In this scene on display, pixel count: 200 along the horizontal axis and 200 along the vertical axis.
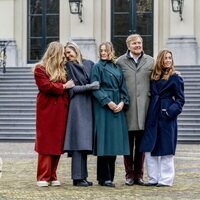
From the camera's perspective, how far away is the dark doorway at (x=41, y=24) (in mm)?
27953

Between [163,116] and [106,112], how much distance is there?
78 cm

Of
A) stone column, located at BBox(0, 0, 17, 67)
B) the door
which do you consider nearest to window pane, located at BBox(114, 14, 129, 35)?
the door

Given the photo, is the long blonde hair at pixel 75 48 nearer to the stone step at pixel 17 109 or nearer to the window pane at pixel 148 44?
the stone step at pixel 17 109

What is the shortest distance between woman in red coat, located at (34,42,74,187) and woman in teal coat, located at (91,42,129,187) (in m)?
0.43

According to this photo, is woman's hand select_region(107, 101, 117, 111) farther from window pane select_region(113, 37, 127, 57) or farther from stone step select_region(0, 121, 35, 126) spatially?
window pane select_region(113, 37, 127, 57)

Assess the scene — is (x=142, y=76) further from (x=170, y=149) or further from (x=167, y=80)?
(x=170, y=149)

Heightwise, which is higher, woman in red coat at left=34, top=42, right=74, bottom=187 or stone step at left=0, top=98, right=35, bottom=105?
woman in red coat at left=34, top=42, right=74, bottom=187

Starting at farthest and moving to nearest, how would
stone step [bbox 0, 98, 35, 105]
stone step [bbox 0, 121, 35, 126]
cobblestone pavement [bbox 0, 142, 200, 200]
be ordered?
stone step [bbox 0, 98, 35, 105]
stone step [bbox 0, 121, 35, 126]
cobblestone pavement [bbox 0, 142, 200, 200]

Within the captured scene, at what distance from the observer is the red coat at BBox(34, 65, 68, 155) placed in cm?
925

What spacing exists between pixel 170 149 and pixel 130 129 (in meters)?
0.61

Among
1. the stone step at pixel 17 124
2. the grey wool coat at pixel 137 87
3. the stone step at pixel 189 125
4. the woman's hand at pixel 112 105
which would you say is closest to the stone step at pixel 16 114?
the stone step at pixel 17 124

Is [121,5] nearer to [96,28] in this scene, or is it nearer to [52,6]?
[96,28]

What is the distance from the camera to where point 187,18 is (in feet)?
84.7

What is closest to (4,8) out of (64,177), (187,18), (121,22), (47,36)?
(47,36)
